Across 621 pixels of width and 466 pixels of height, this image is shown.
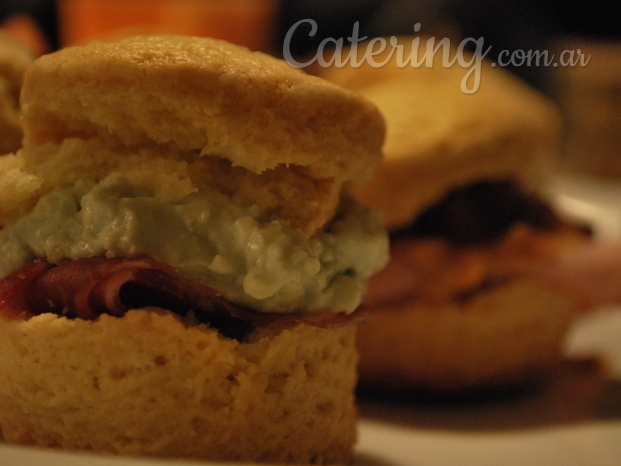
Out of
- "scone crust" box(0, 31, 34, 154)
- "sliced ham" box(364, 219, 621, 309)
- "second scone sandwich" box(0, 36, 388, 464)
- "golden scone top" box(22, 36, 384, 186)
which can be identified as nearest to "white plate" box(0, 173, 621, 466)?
"sliced ham" box(364, 219, 621, 309)

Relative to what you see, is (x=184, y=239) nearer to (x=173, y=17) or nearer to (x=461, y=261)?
(x=461, y=261)

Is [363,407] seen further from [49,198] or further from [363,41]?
[363,41]

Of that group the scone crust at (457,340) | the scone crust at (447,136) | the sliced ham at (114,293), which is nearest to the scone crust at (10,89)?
the sliced ham at (114,293)

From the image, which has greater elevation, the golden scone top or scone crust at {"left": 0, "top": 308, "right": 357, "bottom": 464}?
the golden scone top

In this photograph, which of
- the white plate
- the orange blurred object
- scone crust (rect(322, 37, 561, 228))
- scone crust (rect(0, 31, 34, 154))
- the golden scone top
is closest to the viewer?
the golden scone top

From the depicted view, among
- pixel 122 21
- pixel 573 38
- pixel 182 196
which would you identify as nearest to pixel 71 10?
pixel 122 21

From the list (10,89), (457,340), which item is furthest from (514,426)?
(10,89)

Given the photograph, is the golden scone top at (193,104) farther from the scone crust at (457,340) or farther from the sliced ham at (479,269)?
the scone crust at (457,340)

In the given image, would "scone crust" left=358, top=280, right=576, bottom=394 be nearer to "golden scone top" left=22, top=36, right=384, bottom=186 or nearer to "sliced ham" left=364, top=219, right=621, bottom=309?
"sliced ham" left=364, top=219, right=621, bottom=309
